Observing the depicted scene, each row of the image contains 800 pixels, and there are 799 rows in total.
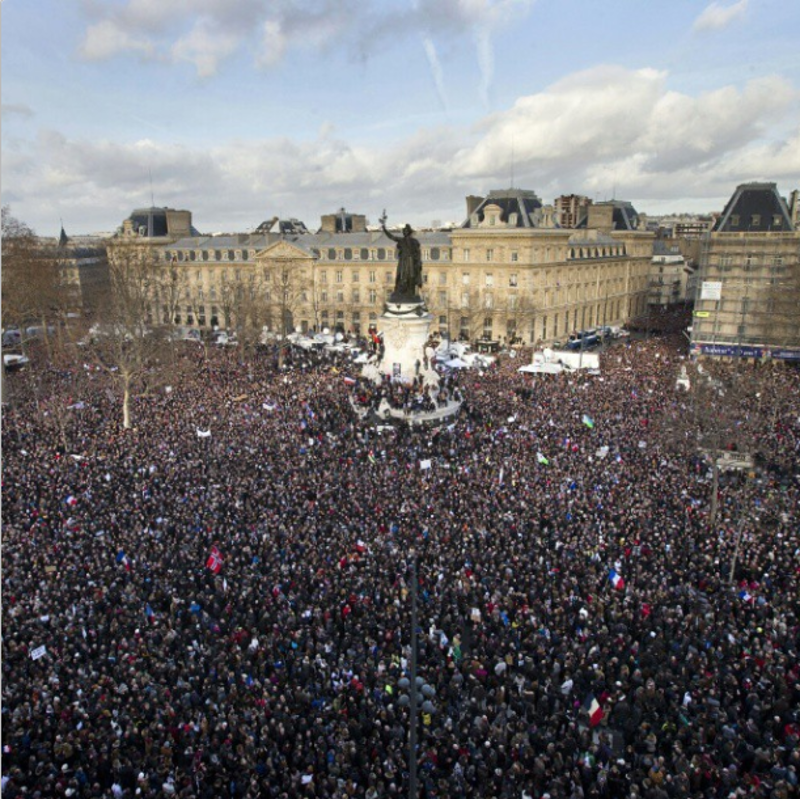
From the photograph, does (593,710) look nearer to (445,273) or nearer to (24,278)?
(24,278)

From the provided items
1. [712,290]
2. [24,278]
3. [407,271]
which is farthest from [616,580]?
[24,278]

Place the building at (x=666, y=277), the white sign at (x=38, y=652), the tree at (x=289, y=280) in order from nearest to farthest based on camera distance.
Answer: the white sign at (x=38, y=652) → the tree at (x=289, y=280) → the building at (x=666, y=277)

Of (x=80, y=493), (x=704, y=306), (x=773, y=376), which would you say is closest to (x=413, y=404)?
(x=80, y=493)

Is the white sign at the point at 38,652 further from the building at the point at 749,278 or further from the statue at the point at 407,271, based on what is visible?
the building at the point at 749,278

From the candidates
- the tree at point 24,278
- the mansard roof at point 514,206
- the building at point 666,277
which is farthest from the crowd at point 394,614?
the building at point 666,277

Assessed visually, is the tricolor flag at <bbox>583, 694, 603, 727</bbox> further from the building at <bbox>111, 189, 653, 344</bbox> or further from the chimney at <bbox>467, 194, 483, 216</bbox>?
the chimney at <bbox>467, 194, 483, 216</bbox>

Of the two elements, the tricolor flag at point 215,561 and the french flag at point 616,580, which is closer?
the french flag at point 616,580
